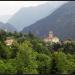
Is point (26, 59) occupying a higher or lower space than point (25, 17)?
lower

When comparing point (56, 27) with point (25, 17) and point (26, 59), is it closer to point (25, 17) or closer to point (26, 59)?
point (25, 17)

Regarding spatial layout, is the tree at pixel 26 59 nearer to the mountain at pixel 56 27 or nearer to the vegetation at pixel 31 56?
the vegetation at pixel 31 56

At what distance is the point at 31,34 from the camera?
761cm

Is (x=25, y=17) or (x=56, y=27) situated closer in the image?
(x=25, y=17)

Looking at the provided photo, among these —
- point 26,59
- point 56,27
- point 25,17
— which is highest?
point 25,17

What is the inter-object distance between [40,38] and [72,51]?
2.50 meters

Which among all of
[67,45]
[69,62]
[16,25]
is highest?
[16,25]

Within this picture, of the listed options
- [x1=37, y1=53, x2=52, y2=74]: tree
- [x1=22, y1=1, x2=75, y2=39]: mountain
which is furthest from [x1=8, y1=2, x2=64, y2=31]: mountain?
[x1=37, y1=53, x2=52, y2=74]: tree

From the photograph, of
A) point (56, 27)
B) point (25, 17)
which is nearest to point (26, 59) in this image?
point (25, 17)

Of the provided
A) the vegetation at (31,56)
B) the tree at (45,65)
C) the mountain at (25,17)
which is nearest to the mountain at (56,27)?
the mountain at (25,17)

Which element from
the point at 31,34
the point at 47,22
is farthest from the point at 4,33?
the point at 47,22

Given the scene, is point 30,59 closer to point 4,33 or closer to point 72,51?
point 72,51

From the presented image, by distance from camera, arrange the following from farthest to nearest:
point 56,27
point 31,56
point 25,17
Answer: point 56,27 < point 25,17 < point 31,56

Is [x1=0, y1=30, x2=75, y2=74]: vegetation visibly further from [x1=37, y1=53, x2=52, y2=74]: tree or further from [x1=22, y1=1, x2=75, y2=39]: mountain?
[x1=22, y1=1, x2=75, y2=39]: mountain
